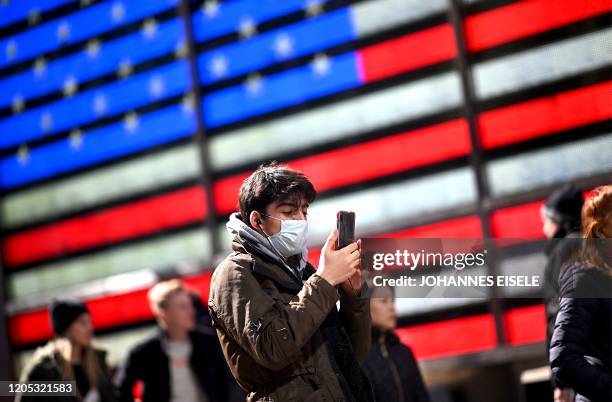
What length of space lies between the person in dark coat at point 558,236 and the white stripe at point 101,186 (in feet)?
13.7

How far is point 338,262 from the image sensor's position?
2906 millimetres

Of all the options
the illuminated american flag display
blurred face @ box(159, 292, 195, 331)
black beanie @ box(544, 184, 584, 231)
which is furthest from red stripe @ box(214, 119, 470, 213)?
black beanie @ box(544, 184, 584, 231)

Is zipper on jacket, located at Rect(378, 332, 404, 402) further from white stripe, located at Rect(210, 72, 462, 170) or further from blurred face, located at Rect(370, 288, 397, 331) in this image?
white stripe, located at Rect(210, 72, 462, 170)

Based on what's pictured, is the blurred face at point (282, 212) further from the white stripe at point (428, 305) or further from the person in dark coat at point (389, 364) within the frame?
the white stripe at point (428, 305)

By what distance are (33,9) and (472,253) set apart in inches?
280

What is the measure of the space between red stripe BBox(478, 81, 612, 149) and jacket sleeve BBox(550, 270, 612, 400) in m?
2.96

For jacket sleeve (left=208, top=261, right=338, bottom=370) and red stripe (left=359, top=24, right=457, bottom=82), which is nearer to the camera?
jacket sleeve (left=208, top=261, right=338, bottom=370)

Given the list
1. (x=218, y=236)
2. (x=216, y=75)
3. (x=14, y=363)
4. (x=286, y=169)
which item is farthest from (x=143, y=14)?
(x=286, y=169)

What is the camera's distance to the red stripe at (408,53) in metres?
6.78

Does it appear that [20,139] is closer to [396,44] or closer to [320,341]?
[396,44]

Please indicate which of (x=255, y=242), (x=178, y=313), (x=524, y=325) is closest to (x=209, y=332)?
(x=178, y=313)

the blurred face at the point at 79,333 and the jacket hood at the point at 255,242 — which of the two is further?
the blurred face at the point at 79,333

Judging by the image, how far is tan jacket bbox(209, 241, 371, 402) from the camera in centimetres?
278

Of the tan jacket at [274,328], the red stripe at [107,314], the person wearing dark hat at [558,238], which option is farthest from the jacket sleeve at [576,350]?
the red stripe at [107,314]
